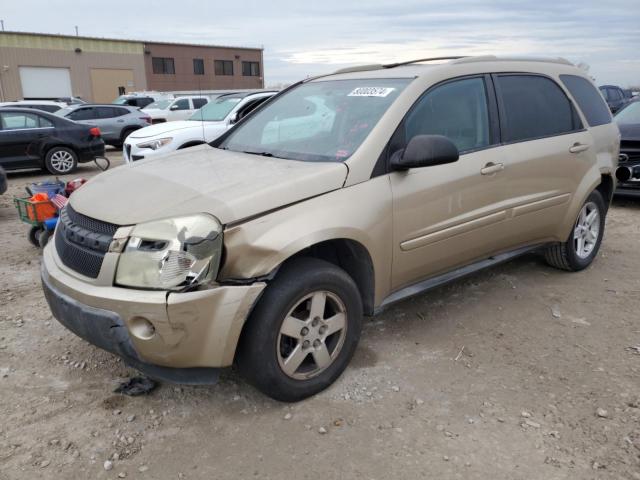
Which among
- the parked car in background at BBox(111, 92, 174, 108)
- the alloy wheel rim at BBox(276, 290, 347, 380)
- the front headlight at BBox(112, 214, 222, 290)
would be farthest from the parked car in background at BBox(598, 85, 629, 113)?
the front headlight at BBox(112, 214, 222, 290)

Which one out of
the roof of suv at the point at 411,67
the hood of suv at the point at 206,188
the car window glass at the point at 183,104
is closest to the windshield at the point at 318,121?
the roof of suv at the point at 411,67

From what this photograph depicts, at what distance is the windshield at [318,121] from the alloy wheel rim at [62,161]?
27.8ft

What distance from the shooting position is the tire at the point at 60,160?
436 inches

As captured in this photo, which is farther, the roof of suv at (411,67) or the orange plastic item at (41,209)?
the orange plastic item at (41,209)

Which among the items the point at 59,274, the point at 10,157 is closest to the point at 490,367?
the point at 59,274

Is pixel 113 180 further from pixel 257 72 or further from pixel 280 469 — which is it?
pixel 257 72

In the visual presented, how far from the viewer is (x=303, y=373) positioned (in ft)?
9.86

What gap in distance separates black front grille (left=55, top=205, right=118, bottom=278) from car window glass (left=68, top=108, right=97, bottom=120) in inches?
578

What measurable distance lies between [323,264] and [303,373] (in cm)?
62

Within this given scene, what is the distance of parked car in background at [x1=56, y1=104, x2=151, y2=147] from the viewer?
16198mm

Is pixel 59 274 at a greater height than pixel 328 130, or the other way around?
pixel 328 130

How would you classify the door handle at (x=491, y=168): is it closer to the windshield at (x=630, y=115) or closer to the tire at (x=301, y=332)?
the tire at (x=301, y=332)

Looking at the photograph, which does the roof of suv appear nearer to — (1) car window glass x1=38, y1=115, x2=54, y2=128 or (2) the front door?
(2) the front door

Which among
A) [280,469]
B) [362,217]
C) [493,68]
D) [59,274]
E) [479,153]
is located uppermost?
[493,68]
